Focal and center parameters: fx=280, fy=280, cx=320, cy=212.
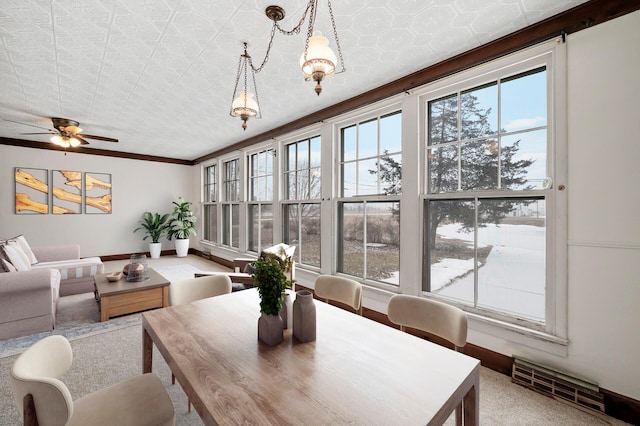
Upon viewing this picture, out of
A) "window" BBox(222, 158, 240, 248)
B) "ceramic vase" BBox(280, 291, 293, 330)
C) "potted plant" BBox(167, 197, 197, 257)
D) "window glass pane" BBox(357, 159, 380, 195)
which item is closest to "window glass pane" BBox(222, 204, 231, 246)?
"window" BBox(222, 158, 240, 248)

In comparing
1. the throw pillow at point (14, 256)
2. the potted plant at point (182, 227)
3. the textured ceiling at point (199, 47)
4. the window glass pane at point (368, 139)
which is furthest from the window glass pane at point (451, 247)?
the potted plant at point (182, 227)

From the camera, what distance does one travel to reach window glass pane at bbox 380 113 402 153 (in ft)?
10.3

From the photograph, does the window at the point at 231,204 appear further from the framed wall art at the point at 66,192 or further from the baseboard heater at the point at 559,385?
the baseboard heater at the point at 559,385

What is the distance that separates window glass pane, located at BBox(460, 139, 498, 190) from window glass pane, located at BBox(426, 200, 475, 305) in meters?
0.19

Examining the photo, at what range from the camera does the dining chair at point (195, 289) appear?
1.98m

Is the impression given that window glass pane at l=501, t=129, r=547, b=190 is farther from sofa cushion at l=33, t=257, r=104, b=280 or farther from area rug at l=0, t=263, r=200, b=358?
sofa cushion at l=33, t=257, r=104, b=280

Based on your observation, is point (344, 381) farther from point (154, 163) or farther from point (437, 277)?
point (154, 163)

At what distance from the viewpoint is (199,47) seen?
2.43 m

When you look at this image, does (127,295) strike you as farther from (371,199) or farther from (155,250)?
(155,250)

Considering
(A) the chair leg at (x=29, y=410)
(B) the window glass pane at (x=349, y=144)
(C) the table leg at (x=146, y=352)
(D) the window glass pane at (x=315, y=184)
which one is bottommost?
(C) the table leg at (x=146, y=352)

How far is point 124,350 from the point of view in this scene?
262 cm

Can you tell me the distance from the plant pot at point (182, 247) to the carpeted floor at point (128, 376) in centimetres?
397

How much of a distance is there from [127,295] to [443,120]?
4073 mm

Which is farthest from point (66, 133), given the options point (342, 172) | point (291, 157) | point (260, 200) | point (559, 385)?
point (559, 385)
